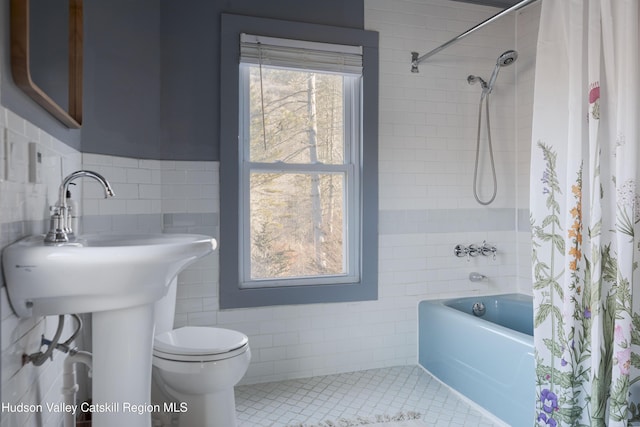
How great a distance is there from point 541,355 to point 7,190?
2020 millimetres

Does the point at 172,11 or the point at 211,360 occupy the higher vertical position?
the point at 172,11

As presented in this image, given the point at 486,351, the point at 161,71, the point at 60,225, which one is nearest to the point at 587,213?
the point at 486,351

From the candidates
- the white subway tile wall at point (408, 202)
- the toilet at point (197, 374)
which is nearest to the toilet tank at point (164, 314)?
the toilet at point (197, 374)

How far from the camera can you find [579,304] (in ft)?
5.74

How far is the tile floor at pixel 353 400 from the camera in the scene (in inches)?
88.4

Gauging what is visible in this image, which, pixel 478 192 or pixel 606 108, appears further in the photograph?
pixel 478 192

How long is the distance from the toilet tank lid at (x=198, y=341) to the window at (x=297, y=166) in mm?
576

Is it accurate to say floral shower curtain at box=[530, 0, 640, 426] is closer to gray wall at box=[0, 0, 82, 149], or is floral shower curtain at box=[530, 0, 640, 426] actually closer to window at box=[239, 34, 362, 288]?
window at box=[239, 34, 362, 288]

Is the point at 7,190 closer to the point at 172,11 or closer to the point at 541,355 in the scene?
the point at 172,11

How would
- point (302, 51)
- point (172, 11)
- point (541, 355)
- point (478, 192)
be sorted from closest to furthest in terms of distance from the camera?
1. point (541, 355)
2. point (172, 11)
3. point (302, 51)
4. point (478, 192)

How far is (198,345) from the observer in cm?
190

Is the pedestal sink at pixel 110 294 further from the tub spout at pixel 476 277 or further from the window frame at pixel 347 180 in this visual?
the tub spout at pixel 476 277

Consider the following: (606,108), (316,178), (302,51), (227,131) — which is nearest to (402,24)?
(302,51)

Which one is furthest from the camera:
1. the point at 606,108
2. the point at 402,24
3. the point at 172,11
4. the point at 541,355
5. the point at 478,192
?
the point at 478,192
